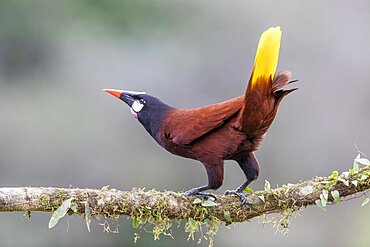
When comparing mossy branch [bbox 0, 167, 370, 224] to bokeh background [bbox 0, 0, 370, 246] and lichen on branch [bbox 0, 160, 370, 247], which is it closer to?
lichen on branch [bbox 0, 160, 370, 247]

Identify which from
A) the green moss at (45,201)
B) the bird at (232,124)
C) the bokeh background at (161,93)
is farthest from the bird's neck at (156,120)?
the bokeh background at (161,93)

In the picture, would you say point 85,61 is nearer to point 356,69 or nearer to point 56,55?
point 56,55

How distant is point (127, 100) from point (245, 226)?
3.28 metres

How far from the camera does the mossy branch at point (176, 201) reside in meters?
3.18

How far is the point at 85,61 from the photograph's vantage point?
758cm

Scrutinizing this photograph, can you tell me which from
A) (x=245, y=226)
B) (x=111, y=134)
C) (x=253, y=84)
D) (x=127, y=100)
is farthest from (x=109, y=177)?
(x=253, y=84)

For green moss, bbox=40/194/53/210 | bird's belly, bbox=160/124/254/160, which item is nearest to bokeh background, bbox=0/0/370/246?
bird's belly, bbox=160/124/254/160

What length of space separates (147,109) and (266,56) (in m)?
0.74

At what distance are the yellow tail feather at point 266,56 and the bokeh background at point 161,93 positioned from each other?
3.25 metres

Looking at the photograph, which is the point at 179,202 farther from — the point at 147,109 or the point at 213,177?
the point at 147,109

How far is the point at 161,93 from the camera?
6.96 meters

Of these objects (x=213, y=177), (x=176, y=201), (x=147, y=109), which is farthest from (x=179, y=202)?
(x=147, y=109)

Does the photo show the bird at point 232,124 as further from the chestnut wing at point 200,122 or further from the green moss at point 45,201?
the green moss at point 45,201

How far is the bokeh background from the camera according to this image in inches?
269
